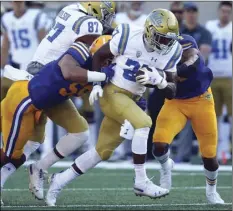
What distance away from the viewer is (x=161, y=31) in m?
7.29

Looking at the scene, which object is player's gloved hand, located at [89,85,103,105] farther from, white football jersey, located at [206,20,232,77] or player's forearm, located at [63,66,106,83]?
white football jersey, located at [206,20,232,77]

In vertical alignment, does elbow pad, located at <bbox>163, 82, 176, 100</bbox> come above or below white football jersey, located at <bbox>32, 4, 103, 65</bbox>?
below

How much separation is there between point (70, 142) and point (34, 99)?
1.67 feet

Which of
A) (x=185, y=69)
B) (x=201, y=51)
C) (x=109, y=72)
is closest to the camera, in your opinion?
(x=109, y=72)

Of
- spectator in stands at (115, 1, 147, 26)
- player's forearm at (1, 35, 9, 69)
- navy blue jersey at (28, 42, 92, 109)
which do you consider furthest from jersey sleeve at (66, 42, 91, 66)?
player's forearm at (1, 35, 9, 69)

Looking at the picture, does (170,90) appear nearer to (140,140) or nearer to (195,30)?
(140,140)

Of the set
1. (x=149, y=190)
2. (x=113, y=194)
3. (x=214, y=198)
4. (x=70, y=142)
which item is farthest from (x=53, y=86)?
(x=214, y=198)

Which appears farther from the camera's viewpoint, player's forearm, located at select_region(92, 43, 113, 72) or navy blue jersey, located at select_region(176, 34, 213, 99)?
navy blue jersey, located at select_region(176, 34, 213, 99)

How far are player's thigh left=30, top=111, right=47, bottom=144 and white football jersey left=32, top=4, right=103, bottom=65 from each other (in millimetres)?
425

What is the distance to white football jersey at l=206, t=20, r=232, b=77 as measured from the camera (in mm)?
10969

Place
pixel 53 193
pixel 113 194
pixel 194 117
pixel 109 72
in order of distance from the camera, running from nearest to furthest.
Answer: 1. pixel 109 72
2. pixel 53 193
3. pixel 194 117
4. pixel 113 194

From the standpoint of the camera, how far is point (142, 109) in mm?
7738

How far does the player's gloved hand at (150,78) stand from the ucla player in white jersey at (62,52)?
0.77m

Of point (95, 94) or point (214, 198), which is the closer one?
point (95, 94)
